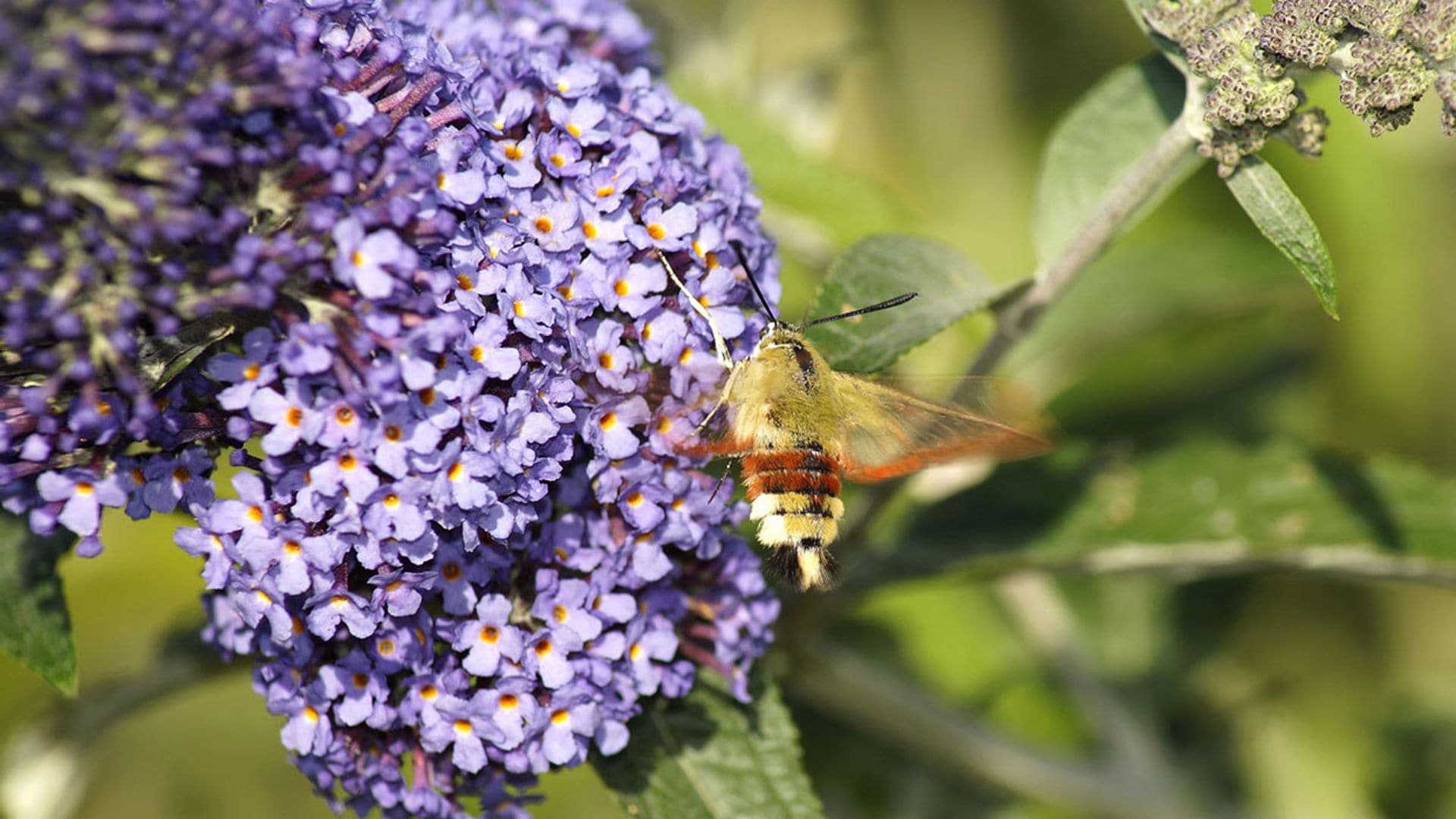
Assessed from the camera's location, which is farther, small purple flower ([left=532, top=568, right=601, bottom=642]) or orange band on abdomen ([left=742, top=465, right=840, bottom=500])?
orange band on abdomen ([left=742, top=465, right=840, bottom=500])

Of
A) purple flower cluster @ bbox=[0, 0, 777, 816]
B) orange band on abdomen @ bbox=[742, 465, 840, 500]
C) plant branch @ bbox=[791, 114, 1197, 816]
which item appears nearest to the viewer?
purple flower cluster @ bbox=[0, 0, 777, 816]

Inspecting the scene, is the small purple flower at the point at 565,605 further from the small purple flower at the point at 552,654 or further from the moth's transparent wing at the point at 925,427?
the moth's transparent wing at the point at 925,427

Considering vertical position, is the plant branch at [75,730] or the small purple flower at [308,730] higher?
the small purple flower at [308,730]

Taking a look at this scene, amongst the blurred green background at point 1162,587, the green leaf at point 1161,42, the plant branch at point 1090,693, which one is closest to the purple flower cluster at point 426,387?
the green leaf at point 1161,42

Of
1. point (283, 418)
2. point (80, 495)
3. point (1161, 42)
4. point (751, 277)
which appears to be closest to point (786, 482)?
point (751, 277)

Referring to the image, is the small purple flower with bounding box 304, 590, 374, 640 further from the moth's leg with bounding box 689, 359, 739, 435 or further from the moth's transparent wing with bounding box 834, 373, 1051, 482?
→ the moth's transparent wing with bounding box 834, 373, 1051, 482

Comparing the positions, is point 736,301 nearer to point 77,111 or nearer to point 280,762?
point 77,111

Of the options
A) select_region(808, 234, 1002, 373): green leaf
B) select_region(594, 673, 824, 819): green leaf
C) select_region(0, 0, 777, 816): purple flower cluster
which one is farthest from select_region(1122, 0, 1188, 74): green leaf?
select_region(594, 673, 824, 819): green leaf
